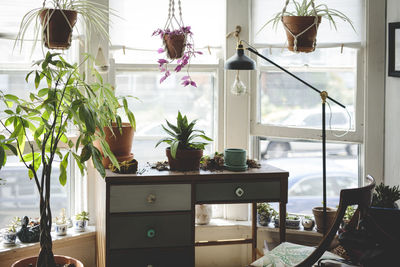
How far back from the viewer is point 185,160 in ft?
9.77

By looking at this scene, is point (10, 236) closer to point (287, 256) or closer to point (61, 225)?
point (61, 225)

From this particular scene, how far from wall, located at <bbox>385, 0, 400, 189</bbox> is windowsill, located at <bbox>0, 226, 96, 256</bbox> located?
1.91 metres

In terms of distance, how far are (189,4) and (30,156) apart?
1.47 m

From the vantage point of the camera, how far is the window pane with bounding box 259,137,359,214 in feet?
11.2

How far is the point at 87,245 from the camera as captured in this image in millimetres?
3357

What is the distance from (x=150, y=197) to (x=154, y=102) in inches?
34.5

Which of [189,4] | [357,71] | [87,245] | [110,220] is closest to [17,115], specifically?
[110,220]

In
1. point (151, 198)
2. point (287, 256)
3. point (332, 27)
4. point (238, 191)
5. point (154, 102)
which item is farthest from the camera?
point (154, 102)

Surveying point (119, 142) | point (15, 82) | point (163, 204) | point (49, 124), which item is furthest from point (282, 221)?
point (15, 82)

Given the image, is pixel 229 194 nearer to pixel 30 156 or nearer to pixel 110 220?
pixel 110 220

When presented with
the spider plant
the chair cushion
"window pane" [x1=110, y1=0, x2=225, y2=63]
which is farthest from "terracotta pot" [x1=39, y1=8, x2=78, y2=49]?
the chair cushion

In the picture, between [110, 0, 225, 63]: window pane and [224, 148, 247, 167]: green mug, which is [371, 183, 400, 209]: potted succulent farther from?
[110, 0, 225, 63]: window pane

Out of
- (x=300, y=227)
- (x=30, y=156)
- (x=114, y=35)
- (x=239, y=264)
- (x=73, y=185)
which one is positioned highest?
(x=114, y=35)

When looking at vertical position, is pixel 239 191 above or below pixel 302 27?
below
